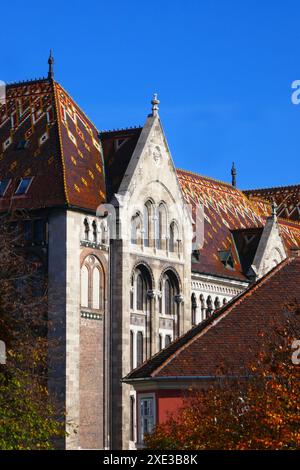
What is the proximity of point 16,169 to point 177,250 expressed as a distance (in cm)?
1046

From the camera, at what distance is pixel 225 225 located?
9894 cm

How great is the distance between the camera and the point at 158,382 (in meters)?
59.7

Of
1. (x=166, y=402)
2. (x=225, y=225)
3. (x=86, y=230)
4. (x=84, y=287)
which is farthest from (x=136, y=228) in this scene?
(x=166, y=402)

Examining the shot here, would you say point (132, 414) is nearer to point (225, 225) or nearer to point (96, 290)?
point (96, 290)

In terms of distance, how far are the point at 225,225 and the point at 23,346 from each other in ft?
126

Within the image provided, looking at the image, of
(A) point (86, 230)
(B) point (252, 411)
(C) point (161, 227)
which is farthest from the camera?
(C) point (161, 227)

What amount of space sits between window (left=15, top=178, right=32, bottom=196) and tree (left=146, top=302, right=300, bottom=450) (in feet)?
91.4

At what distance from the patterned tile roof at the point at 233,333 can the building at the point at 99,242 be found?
13.8 metres

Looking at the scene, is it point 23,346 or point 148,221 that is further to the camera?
point 148,221

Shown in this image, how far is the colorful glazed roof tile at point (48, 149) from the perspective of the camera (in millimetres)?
77375

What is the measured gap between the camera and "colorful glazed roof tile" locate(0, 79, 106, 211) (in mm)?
77375

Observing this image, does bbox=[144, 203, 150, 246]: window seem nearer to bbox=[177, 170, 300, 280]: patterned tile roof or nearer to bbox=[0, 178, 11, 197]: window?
bbox=[177, 170, 300, 280]: patterned tile roof
